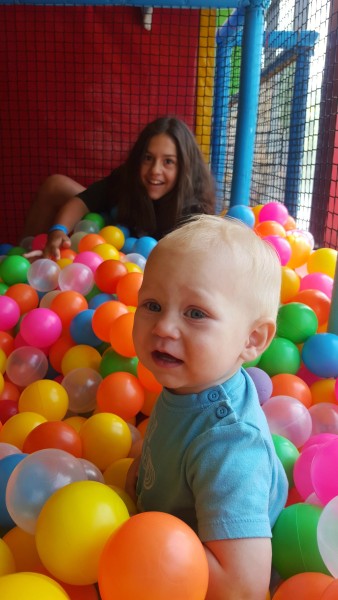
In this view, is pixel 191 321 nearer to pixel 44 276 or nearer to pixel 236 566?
pixel 236 566

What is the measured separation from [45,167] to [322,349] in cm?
261

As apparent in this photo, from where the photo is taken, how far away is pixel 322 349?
1.36m

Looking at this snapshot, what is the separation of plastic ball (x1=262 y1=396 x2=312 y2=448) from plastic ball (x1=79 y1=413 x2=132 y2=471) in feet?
0.96

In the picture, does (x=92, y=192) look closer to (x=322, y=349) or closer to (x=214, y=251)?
(x=322, y=349)

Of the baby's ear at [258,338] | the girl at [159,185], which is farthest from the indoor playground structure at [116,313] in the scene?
the baby's ear at [258,338]

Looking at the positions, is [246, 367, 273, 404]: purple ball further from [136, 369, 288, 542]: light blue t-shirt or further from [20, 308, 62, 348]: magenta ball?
[20, 308, 62, 348]: magenta ball

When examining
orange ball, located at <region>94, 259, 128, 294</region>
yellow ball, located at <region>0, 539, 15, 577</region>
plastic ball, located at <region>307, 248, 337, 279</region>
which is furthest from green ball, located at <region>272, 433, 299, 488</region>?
plastic ball, located at <region>307, 248, 337, 279</region>

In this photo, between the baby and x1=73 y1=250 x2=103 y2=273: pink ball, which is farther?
x1=73 y1=250 x2=103 y2=273: pink ball

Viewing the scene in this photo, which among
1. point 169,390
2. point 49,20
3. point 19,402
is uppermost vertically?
point 49,20

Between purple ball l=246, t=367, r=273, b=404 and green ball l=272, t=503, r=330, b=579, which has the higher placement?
purple ball l=246, t=367, r=273, b=404

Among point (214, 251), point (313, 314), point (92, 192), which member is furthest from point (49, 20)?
point (214, 251)

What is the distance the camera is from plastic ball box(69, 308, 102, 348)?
1.55m

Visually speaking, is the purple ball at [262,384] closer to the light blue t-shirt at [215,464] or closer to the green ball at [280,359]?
the green ball at [280,359]

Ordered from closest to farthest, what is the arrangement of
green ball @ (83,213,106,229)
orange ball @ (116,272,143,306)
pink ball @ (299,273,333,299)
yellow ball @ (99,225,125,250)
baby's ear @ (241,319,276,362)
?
baby's ear @ (241,319,276,362) < orange ball @ (116,272,143,306) < pink ball @ (299,273,333,299) < yellow ball @ (99,225,125,250) < green ball @ (83,213,106,229)
